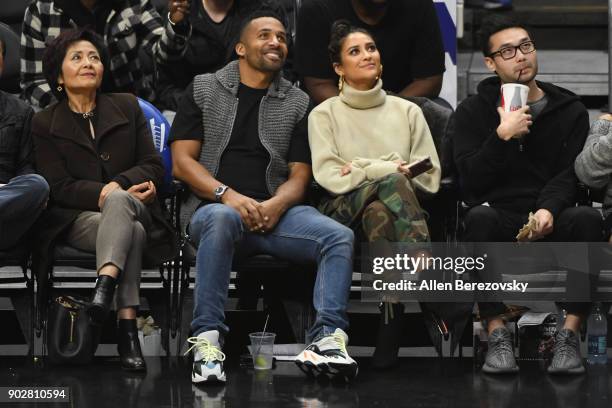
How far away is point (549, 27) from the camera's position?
34.7 feet

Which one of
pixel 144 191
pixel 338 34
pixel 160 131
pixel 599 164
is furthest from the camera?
pixel 160 131

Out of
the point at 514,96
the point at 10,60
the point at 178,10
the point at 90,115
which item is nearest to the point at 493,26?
the point at 514,96

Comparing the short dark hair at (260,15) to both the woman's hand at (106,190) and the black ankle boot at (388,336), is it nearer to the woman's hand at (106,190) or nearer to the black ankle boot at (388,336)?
the woman's hand at (106,190)

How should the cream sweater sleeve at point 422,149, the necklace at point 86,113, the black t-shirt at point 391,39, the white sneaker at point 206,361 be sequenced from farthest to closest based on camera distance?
the black t-shirt at point 391,39 → the necklace at point 86,113 → the cream sweater sleeve at point 422,149 → the white sneaker at point 206,361

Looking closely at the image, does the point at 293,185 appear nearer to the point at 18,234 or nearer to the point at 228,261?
the point at 228,261

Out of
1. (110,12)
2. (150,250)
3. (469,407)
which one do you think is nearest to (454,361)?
(469,407)

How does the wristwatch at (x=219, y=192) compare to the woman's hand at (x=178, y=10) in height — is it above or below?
below

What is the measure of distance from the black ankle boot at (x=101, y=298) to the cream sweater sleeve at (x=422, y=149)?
148cm

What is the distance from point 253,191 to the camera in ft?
22.2

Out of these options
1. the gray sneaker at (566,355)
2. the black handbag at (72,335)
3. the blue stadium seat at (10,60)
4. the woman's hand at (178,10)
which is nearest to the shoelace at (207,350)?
the black handbag at (72,335)

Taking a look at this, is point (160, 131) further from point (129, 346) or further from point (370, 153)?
point (129, 346)

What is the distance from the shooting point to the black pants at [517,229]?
20.9 ft

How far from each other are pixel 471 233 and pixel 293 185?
88 centimetres

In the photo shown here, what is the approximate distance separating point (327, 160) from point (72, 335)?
1430 millimetres
